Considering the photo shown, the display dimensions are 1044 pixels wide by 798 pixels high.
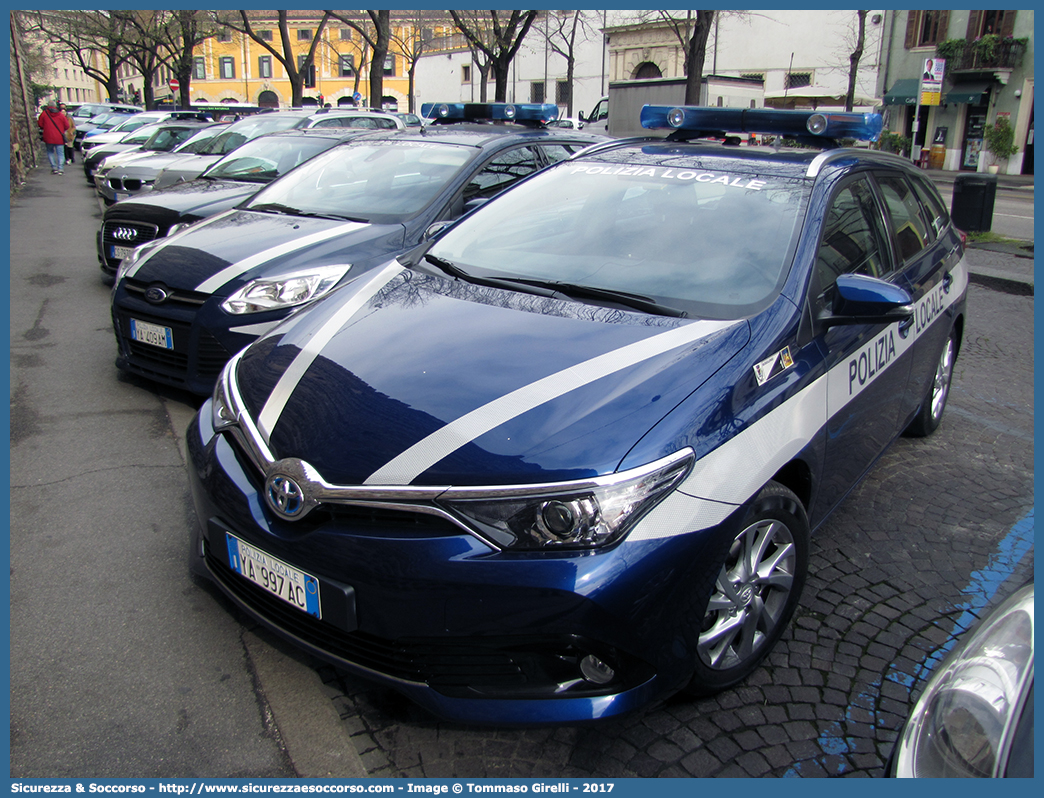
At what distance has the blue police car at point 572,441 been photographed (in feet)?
6.71

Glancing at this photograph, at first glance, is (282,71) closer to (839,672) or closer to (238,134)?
(238,134)

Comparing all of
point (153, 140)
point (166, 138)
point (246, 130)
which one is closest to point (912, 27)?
point (166, 138)

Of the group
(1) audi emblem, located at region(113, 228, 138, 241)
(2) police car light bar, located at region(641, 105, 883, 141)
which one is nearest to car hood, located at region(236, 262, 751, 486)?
(2) police car light bar, located at region(641, 105, 883, 141)

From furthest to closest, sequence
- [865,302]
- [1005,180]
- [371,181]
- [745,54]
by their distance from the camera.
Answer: [745,54], [1005,180], [371,181], [865,302]

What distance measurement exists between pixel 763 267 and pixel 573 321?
2.41 feet

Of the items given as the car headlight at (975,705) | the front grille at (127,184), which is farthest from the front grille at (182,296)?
the front grille at (127,184)

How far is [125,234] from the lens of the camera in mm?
7344

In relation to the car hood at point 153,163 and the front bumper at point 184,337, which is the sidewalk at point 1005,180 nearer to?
the car hood at point 153,163

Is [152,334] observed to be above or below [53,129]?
below

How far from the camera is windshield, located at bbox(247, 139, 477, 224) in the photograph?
547 cm

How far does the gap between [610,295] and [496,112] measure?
5174mm

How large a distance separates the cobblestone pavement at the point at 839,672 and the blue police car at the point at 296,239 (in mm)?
2630

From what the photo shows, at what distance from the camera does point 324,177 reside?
19.6 ft

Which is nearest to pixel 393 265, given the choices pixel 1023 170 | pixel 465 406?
pixel 465 406
